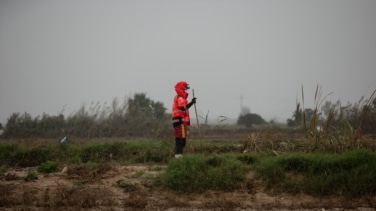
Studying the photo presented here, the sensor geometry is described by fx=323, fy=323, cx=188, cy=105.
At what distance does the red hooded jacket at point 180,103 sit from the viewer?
895 centimetres

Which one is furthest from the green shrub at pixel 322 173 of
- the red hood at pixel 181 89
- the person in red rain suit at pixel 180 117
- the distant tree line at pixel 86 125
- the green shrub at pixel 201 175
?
the distant tree line at pixel 86 125

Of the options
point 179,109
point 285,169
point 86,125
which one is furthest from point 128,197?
point 86,125

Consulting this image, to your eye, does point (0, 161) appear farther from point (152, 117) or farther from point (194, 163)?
point (152, 117)

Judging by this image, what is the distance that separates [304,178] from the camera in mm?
6363

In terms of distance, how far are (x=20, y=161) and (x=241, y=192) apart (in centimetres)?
691

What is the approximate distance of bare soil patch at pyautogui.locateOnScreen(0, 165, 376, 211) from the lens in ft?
18.4

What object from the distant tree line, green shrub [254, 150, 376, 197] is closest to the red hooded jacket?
green shrub [254, 150, 376, 197]

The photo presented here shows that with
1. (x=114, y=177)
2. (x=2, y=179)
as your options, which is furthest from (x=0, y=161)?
(x=114, y=177)

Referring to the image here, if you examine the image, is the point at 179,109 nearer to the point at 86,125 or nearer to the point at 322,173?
the point at 322,173

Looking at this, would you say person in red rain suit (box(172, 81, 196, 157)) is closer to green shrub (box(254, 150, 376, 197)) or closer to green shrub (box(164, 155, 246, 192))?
green shrub (box(164, 155, 246, 192))

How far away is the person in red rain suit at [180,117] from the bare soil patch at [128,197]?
159 centimetres

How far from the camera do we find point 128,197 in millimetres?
6070

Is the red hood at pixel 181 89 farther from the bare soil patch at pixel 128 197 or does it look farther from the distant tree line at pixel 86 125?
the distant tree line at pixel 86 125

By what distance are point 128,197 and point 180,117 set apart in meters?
3.32
